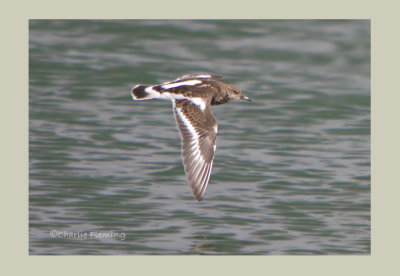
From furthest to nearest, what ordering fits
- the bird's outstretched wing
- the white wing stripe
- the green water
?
the white wing stripe < the green water < the bird's outstretched wing

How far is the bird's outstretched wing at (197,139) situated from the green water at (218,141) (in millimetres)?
545

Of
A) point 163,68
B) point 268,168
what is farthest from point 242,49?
point 268,168

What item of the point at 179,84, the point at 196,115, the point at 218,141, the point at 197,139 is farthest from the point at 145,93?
the point at 218,141

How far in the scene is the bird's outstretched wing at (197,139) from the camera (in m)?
5.84

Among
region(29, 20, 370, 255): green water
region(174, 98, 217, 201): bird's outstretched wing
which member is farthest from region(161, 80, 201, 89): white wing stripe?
region(29, 20, 370, 255): green water

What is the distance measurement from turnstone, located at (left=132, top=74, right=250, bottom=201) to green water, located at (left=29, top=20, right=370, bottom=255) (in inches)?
22.7

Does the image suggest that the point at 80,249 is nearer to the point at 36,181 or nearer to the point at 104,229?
the point at 104,229

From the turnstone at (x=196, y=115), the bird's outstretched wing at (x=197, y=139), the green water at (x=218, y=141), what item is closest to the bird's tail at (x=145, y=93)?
the turnstone at (x=196, y=115)

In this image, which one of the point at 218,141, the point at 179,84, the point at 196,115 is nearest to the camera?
the point at 196,115

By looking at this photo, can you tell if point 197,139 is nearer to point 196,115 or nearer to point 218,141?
point 196,115

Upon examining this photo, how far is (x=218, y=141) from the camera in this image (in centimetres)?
857

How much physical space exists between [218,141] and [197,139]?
255 cm

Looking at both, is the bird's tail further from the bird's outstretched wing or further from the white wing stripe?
the bird's outstretched wing

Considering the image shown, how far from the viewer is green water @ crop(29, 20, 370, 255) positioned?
6230 millimetres
